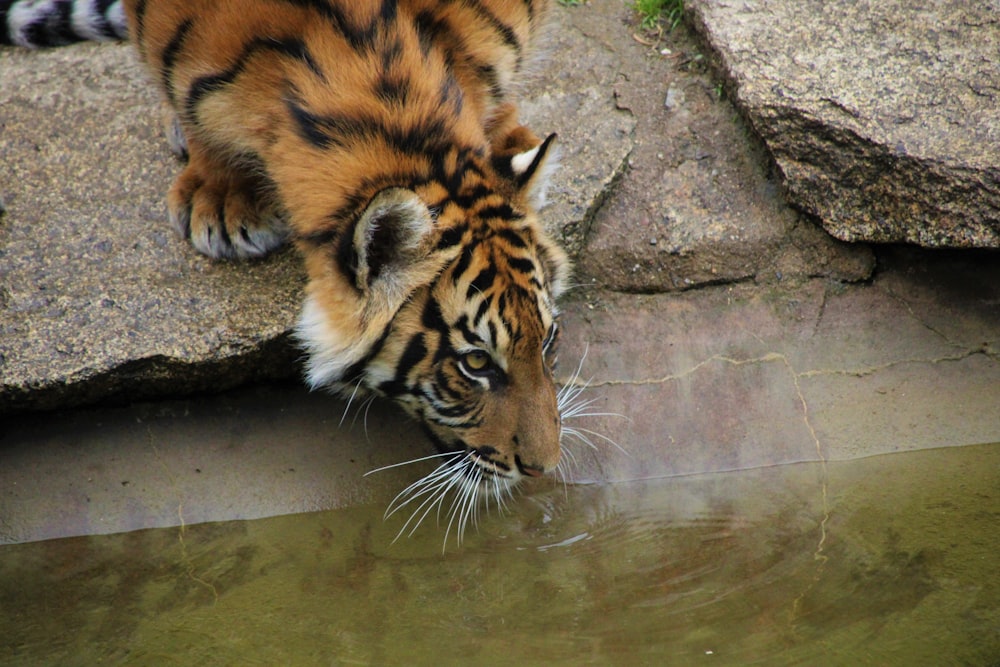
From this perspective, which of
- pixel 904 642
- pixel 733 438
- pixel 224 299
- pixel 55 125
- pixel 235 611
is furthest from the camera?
pixel 55 125

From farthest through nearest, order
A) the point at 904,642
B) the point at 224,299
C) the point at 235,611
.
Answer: the point at 224,299, the point at 235,611, the point at 904,642

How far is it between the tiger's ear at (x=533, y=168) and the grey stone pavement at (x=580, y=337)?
734 millimetres

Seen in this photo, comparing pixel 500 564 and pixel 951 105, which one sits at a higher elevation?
pixel 951 105

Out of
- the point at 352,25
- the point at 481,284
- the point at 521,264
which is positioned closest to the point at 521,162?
the point at 521,264

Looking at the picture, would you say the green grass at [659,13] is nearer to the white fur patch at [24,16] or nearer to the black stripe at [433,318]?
the black stripe at [433,318]

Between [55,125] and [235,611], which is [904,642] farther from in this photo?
[55,125]

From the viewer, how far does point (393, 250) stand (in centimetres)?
283

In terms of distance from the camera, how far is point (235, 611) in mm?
3174

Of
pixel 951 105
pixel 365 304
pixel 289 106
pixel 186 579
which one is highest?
pixel 951 105

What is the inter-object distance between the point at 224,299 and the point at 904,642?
2.40m

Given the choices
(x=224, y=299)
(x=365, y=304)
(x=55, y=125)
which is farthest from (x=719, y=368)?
(x=55, y=125)

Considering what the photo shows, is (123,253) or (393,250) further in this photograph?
(123,253)

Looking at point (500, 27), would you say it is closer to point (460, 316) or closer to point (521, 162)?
point (521, 162)

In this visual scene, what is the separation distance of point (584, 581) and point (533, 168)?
130 centimetres
